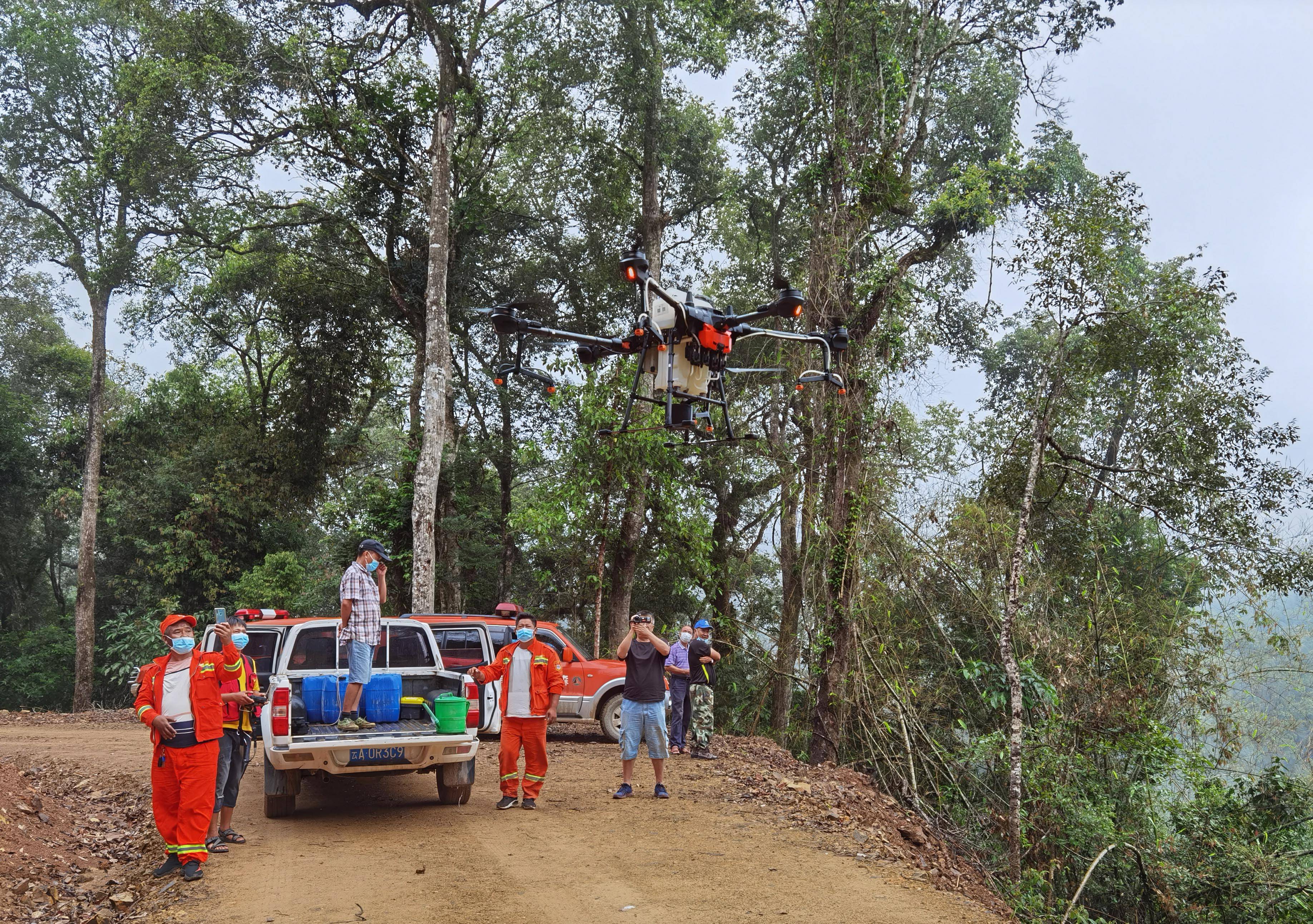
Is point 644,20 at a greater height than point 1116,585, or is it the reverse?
point 644,20

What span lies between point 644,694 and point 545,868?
7.52 ft

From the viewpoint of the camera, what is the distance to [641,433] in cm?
1728

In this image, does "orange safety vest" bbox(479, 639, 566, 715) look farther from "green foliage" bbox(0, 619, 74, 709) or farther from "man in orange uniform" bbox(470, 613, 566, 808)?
"green foliage" bbox(0, 619, 74, 709)

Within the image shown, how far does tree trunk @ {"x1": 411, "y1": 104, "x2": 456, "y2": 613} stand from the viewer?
16812mm

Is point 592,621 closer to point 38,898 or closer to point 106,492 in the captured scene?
point 106,492

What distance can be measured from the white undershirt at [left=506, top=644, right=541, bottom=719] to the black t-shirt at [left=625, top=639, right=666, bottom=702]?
0.95 m

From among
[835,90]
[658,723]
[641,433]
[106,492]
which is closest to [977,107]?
[835,90]

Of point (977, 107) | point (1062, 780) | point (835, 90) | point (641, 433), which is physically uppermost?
point (977, 107)

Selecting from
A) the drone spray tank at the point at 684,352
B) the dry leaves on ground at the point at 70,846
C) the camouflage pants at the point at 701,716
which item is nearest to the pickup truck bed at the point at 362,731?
the dry leaves on ground at the point at 70,846

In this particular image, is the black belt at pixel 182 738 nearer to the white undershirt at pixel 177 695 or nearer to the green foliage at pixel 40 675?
the white undershirt at pixel 177 695

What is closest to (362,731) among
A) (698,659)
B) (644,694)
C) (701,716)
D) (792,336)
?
(644,694)

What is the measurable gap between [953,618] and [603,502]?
708cm

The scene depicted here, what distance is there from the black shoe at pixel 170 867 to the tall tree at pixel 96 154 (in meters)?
16.4

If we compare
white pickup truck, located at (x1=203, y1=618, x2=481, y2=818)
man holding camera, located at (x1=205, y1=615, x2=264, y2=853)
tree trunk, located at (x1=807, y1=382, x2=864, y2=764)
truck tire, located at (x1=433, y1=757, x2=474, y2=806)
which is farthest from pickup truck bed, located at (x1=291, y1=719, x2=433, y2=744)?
tree trunk, located at (x1=807, y1=382, x2=864, y2=764)
